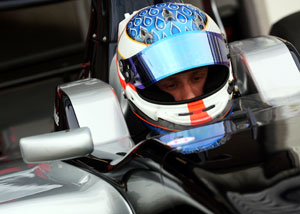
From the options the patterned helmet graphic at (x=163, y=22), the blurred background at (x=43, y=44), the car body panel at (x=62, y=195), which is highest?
the patterned helmet graphic at (x=163, y=22)

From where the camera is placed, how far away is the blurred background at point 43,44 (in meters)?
4.43

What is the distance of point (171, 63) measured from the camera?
5.93 feet

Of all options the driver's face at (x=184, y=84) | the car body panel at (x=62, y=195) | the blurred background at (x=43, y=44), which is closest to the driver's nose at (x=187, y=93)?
the driver's face at (x=184, y=84)

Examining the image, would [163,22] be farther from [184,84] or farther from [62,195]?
[62,195]

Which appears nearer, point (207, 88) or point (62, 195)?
point (62, 195)

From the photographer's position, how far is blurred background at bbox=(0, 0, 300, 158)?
4430 mm

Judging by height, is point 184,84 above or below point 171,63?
below

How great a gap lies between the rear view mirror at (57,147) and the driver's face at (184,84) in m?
0.68

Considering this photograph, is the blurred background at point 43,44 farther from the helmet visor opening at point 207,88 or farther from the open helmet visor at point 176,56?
the open helmet visor at point 176,56

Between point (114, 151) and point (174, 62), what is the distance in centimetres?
39

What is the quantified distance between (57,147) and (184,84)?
743 millimetres

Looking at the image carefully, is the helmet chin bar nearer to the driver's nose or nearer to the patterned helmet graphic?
the driver's nose

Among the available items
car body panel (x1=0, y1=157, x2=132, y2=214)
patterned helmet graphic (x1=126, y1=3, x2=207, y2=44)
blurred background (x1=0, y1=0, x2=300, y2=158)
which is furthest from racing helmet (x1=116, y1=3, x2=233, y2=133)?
blurred background (x1=0, y1=0, x2=300, y2=158)

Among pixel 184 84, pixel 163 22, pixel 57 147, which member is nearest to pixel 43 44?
pixel 163 22
